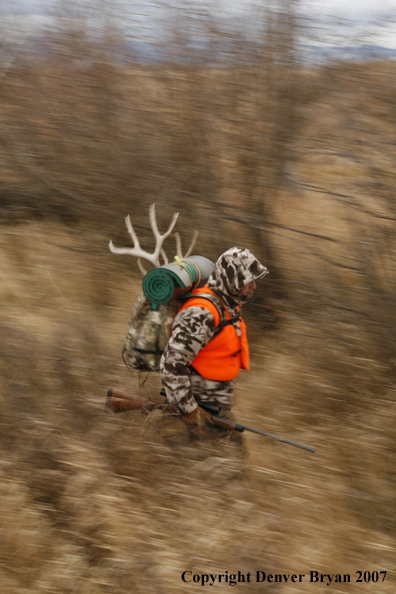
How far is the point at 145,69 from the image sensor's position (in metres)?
6.20

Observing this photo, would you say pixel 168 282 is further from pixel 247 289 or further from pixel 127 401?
pixel 127 401

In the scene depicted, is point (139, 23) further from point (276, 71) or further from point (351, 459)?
point (351, 459)

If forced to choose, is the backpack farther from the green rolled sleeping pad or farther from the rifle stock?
the rifle stock

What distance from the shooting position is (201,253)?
Result: 6281 millimetres

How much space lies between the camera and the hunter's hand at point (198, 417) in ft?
10.8

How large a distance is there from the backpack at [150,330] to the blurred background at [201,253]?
1.78 feet

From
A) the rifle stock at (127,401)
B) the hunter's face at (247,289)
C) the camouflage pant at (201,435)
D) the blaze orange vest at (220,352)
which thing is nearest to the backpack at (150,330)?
the blaze orange vest at (220,352)

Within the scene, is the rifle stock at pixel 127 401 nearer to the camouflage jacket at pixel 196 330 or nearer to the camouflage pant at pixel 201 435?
the camouflage pant at pixel 201 435

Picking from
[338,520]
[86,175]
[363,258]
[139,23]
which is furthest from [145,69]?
[338,520]

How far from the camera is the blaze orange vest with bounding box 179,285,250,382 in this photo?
10.6ft

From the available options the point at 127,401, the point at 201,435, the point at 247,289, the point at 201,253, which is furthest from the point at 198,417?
the point at 201,253

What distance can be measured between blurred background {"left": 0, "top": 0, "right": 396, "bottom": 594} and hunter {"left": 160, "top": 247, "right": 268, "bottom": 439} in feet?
1.64

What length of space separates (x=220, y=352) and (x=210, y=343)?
104mm

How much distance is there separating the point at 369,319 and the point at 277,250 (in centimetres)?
143
